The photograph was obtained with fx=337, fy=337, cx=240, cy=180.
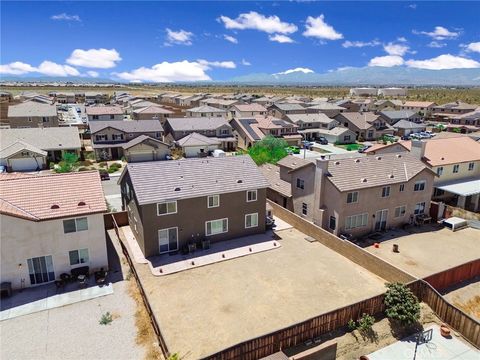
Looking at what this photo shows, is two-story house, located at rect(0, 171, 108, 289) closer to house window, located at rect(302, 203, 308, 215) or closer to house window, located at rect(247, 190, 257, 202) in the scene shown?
house window, located at rect(247, 190, 257, 202)

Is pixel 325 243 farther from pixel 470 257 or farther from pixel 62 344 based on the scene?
pixel 62 344

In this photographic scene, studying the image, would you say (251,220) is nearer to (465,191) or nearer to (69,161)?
(465,191)

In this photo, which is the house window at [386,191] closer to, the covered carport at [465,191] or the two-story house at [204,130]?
the covered carport at [465,191]

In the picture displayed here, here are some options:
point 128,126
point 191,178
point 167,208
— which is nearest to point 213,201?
point 191,178

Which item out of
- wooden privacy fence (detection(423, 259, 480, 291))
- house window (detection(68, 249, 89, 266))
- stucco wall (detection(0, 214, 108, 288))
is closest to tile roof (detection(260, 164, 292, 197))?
wooden privacy fence (detection(423, 259, 480, 291))

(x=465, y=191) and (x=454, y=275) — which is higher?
(x=465, y=191)

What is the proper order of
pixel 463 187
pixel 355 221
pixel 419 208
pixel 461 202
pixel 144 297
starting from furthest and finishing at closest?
pixel 461 202, pixel 463 187, pixel 419 208, pixel 355 221, pixel 144 297

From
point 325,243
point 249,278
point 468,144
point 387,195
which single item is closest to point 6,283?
point 249,278
